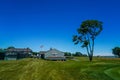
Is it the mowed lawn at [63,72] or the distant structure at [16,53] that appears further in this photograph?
the distant structure at [16,53]

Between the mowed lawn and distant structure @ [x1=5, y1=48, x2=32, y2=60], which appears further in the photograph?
distant structure @ [x1=5, y1=48, x2=32, y2=60]

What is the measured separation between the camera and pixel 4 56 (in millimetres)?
131875

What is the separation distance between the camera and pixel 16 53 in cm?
13650

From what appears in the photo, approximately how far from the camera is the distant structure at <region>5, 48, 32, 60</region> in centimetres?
13215

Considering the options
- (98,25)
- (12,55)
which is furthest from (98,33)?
(12,55)

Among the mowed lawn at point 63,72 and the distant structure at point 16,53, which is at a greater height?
the distant structure at point 16,53

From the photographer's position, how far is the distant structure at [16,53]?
132m

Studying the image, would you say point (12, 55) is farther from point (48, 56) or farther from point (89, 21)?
point (89, 21)

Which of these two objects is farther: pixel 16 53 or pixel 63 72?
pixel 16 53

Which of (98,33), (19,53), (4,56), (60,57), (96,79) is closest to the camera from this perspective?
(96,79)

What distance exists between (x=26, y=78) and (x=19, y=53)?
11090cm

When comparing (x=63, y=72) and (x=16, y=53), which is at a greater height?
(x=16, y=53)

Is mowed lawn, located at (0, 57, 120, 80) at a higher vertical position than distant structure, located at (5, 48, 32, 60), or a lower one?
lower

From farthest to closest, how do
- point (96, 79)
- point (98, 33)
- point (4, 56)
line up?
1. point (4, 56)
2. point (98, 33)
3. point (96, 79)
